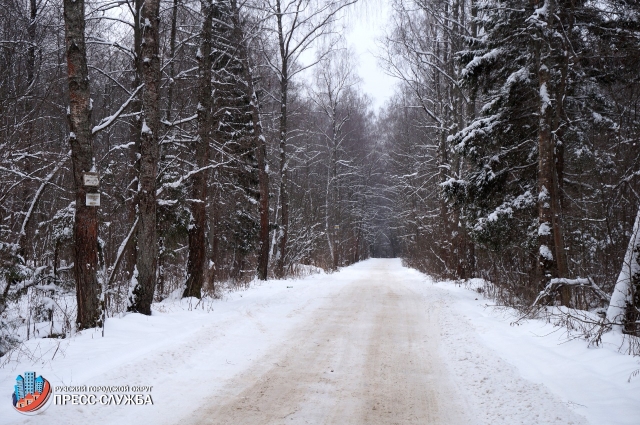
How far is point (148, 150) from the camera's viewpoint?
24.4 feet

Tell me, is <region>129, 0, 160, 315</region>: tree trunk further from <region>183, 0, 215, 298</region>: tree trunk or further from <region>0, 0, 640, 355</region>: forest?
<region>183, 0, 215, 298</region>: tree trunk

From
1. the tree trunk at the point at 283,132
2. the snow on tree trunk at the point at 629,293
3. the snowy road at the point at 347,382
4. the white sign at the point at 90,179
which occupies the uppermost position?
the tree trunk at the point at 283,132

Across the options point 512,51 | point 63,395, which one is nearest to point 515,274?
point 512,51

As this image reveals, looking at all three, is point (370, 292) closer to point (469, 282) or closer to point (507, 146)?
point (469, 282)

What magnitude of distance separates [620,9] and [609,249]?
449cm

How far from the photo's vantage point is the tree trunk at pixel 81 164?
6090 millimetres

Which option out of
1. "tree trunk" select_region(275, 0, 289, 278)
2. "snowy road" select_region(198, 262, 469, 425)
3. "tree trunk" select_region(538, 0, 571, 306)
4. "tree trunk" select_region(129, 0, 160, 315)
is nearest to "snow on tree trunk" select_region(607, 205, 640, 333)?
"snowy road" select_region(198, 262, 469, 425)

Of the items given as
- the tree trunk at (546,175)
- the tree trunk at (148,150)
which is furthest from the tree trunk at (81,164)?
the tree trunk at (546,175)

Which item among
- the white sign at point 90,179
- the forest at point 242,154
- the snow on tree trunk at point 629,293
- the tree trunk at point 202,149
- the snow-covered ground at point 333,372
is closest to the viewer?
the snow-covered ground at point 333,372

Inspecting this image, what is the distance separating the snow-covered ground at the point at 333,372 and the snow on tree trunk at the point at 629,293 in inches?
20.4

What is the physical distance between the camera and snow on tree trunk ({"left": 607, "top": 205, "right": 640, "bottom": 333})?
18.2ft

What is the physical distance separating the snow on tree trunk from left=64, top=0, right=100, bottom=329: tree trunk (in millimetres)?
7283

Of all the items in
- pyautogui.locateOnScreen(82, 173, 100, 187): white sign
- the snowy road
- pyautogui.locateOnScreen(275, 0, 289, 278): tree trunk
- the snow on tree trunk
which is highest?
pyautogui.locateOnScreen(275, 0, 289, 278): tree trunk

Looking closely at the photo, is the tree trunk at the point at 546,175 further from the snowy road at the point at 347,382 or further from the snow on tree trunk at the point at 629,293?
the snowy road at the point at 347,382
